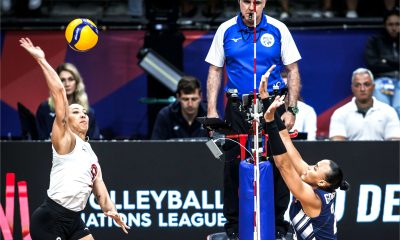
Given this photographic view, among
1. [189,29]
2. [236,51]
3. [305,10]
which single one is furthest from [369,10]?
[236,51]

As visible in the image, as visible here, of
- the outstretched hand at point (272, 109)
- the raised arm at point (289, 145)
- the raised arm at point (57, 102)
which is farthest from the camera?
the raised arm at point (57, 102)

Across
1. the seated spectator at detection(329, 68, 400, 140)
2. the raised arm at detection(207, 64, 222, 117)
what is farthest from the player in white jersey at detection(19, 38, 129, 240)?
the seated spectator at detection(329, 68, 400, 140)

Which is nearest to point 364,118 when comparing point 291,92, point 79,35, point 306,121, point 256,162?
point 306,121

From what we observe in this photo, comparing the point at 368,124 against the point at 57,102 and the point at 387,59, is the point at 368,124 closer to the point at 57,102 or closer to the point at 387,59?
the point at 387,59

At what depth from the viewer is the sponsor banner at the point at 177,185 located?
11148 millimetres

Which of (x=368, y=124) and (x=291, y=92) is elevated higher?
(x=291, y=92)

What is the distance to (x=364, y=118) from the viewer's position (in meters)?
12.2

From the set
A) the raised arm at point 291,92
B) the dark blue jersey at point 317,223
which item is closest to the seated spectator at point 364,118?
the raised arm at point 291,92

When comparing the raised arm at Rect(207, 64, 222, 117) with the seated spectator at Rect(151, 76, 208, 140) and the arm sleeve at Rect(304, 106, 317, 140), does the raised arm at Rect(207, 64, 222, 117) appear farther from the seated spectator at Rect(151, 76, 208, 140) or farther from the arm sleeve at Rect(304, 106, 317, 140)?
the arm sleeve at Rect(304, 106, 317, 140)

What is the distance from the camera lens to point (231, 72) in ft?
32.3

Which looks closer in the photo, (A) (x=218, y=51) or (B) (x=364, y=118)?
(A) (x=218, y=51)

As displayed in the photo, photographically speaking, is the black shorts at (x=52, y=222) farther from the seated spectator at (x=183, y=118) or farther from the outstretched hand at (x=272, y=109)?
the seated spectator at (x=183, y=118)

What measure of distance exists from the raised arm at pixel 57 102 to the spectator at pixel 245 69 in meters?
1.37

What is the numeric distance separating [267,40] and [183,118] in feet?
8.68
